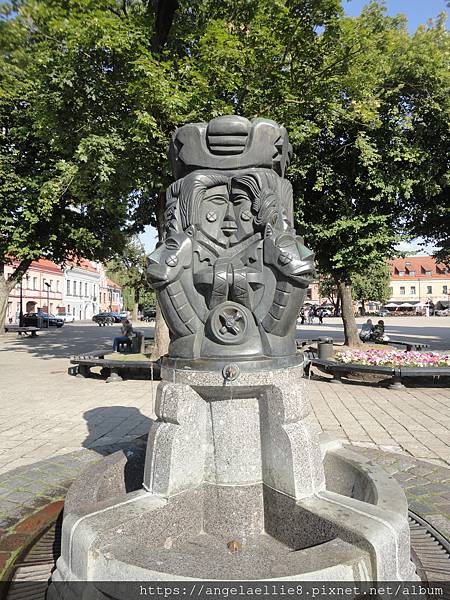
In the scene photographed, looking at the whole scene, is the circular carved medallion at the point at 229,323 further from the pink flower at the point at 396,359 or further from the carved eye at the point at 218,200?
the pink flower at the point at 396,359

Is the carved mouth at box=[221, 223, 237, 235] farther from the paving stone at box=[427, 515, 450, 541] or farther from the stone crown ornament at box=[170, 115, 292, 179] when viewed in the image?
the paving stone at box=[427, 515, 450, 541]

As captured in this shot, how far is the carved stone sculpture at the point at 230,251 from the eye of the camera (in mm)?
3400

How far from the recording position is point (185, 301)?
3482mm

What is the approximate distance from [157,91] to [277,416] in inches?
334

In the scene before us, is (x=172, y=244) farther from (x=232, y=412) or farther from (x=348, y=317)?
(x=348, y=317)

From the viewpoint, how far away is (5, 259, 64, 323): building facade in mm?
53156

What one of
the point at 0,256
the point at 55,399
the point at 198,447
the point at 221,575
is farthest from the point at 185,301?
the point at 0,256

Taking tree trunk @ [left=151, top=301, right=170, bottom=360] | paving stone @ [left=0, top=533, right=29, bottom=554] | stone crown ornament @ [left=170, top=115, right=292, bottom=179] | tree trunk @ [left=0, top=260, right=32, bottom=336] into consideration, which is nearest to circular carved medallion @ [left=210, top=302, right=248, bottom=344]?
stone crown ornament @ [left=170, top=115, right=292, bottom=179]

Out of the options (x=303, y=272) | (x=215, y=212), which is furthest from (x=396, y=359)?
(x=215, y=212)

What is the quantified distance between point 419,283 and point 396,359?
251ft

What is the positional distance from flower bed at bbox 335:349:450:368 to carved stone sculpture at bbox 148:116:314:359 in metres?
8.17

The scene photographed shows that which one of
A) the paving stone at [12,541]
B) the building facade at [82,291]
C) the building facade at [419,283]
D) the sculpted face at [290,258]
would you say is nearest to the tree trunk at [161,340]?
the paving stone at [12,541]

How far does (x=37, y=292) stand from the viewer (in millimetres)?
56219

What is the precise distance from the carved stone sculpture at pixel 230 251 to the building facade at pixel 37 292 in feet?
168
